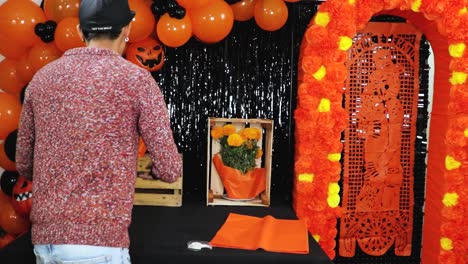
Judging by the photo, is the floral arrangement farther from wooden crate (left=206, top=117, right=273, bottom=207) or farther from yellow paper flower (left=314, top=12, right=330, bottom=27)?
yellow paper flower (left=314, top=12, right=330, bottom=27)

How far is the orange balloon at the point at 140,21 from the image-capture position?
8.08ft

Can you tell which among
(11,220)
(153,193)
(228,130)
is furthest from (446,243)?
(11,220)

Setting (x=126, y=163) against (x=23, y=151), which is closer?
(x=126, y=163)

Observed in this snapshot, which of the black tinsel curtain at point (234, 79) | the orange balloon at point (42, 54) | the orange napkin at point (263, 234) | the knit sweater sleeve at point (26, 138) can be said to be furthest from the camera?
the black tinsel curtain at point (234, 79)

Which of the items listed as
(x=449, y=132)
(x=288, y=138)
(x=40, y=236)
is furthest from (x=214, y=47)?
(x=40, y=236)

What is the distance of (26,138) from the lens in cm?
140

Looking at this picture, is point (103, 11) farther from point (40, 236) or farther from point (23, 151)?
point (40, 236)

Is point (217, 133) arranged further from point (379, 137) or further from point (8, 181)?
point (8, 181)

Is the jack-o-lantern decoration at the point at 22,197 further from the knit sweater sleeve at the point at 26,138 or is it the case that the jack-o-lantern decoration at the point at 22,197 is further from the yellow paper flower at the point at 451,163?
the yellow paper flower at the point at 451,163

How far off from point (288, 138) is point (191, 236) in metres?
1.13

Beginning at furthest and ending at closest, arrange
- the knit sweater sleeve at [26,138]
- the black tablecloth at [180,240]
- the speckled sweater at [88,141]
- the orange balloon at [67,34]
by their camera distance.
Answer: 1. the orange balloon at [67,34]
2. the black tablecloth at [180,240]
3. the knit sweater sleeve at [26,138]
4. the speckled sweater at [88,141]

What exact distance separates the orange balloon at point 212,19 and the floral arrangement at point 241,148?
55 centimetres

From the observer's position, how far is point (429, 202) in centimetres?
300

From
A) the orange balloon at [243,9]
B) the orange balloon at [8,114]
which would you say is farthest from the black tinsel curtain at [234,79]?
the orange balloon at [8,114]
